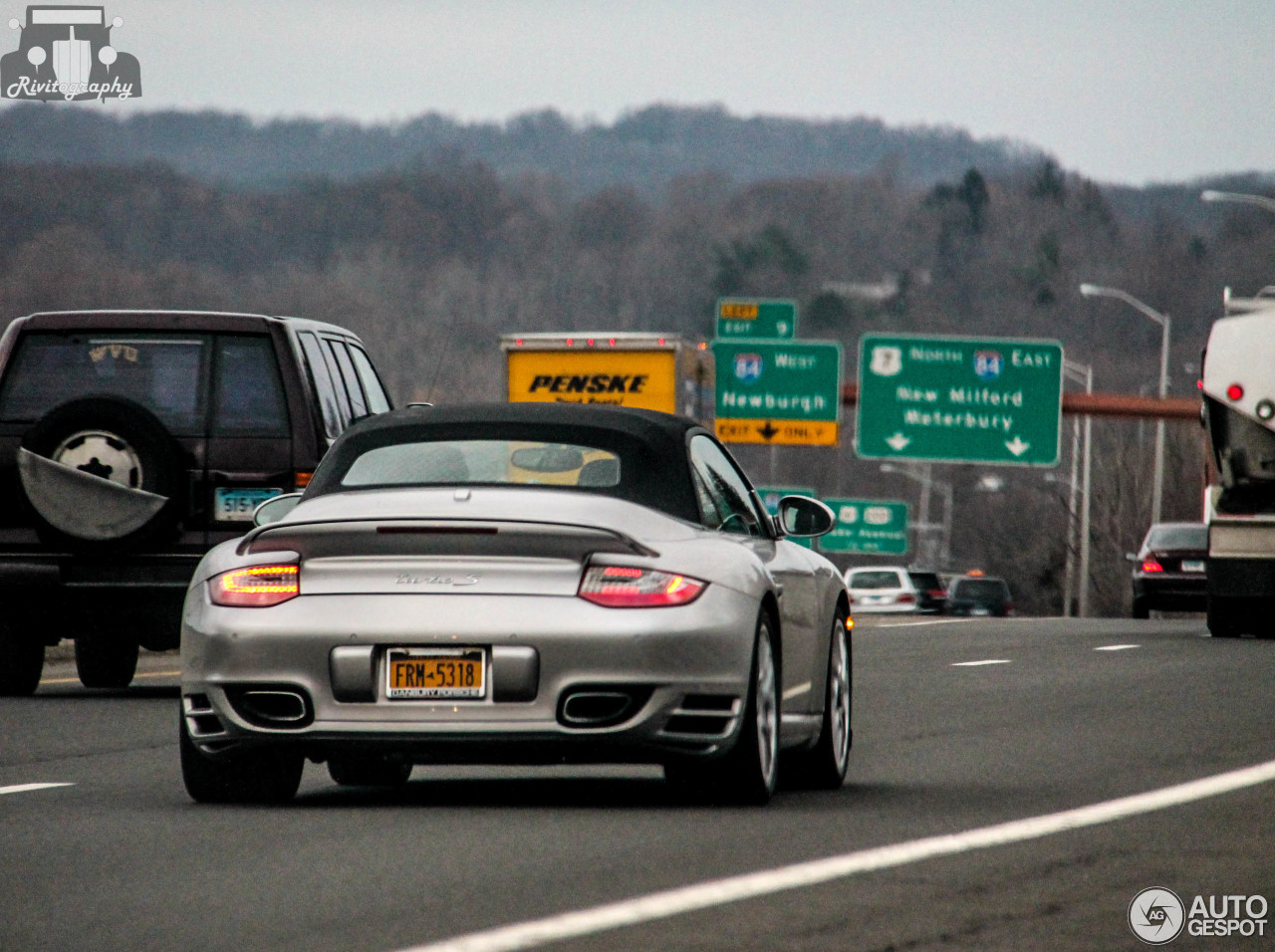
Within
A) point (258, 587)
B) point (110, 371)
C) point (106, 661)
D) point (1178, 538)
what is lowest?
point (1178, 538)

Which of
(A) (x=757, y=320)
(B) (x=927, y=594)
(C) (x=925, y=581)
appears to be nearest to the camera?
(A) (x=757, y=320)

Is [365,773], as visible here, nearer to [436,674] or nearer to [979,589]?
[436,674]

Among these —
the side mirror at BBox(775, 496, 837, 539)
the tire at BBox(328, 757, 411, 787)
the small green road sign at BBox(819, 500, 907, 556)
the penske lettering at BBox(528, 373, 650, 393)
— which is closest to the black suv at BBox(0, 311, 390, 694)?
the tire at BBox(328, 757, 411, 787)

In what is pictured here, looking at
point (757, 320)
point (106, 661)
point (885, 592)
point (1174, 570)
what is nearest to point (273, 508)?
point (106, 661)

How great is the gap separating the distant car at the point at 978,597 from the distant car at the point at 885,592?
11836mm

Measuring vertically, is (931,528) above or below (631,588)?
below

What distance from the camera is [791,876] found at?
725cm

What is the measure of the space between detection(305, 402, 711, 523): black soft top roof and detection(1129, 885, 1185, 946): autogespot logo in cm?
285

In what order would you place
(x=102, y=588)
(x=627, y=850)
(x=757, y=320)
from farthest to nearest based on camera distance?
(x=757, y=320) < (x=102, y=588) < (x=627, y=850)

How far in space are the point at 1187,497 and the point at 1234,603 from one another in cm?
5689

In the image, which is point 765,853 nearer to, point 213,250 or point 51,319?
point 51,319

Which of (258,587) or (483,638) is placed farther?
(258,587)

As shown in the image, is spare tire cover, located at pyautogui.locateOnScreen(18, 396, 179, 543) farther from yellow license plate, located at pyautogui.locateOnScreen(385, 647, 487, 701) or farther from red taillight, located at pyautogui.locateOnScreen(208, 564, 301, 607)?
yellow license plate, located at pyautogui.locateOnScreen(385, 647, 487, 701)

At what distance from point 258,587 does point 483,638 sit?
83 cm
